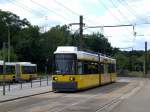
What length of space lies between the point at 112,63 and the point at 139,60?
9907 cm

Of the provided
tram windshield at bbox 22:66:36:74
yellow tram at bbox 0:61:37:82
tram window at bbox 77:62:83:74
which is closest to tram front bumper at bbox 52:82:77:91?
tram window at bbox 77:62:83:74

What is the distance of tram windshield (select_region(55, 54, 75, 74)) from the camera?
37.5m

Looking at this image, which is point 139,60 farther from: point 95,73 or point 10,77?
point 95,73

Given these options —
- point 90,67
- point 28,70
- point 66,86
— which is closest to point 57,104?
point 66,86

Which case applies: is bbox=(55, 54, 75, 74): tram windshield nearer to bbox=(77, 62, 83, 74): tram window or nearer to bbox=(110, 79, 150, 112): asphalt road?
bbox=(77, 62, 83, 74): tram window

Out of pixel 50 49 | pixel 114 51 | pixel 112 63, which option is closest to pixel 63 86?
pixel 112 63

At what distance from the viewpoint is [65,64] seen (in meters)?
37.6

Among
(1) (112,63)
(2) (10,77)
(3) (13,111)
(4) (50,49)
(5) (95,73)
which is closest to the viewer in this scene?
(3) (13,111)

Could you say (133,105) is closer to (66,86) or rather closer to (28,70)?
(66,86)

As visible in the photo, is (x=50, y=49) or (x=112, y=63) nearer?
(x=112, y=63)

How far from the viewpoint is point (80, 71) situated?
126ft

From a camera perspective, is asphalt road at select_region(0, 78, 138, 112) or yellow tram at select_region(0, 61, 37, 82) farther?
yellow tram at select_region(0, 61, 37, 82)

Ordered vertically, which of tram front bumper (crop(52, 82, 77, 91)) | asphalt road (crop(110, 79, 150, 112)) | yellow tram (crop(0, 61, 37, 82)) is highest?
yellow tram (crop(0, 61, 37, 82))

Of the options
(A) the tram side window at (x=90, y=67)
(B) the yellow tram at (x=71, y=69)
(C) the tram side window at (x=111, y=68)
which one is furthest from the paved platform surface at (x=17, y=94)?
(C) the tram side window at (x=111, y=68)
